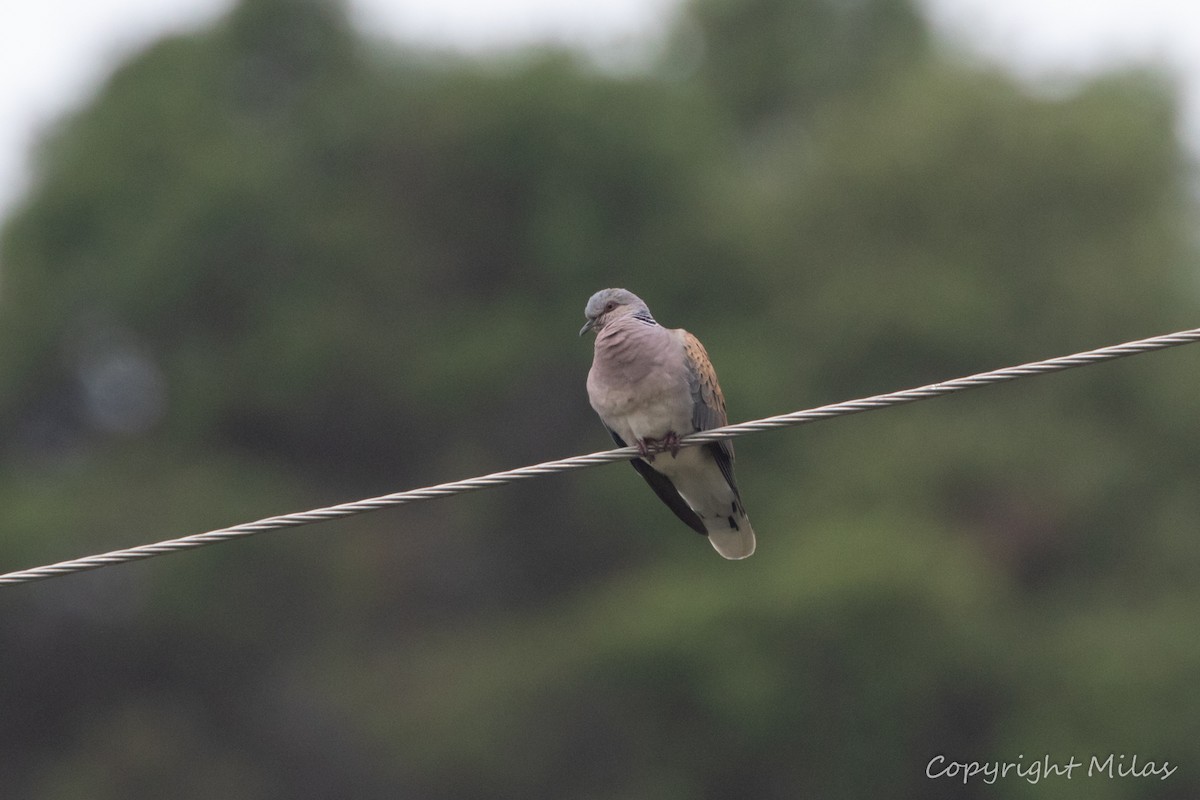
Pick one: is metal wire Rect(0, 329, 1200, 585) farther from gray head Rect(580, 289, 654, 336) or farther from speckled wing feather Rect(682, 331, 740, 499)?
gray head Rect(580, 289, 654, 336)

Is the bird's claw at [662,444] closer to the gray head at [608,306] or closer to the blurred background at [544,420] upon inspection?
the gray head at [608,306]

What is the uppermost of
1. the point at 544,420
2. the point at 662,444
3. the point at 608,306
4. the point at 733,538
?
the point at 608,306

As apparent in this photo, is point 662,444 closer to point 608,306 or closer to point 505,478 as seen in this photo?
point 608,306

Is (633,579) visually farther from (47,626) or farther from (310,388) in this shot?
(47,626)

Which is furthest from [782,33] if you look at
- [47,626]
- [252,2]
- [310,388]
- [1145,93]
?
[47,626]

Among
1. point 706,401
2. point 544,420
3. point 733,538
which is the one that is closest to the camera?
point 706,401

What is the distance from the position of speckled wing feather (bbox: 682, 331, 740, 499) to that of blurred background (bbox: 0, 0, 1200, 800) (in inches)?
338

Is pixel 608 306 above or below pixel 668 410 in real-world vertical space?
above

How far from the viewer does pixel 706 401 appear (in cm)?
510

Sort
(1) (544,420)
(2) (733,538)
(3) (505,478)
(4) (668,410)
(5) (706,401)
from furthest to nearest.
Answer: (1) (544,420) < (2) (733,538) < (5) (706,401) < (4) (668,410) < (3) (505,478)

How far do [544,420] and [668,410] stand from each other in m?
12.4

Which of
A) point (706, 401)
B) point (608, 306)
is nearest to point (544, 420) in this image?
point (608, 306)

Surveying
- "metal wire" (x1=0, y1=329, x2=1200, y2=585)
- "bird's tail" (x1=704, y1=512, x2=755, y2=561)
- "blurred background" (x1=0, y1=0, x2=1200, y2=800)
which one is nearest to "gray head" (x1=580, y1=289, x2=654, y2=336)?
"bird's tail" (x1=704, y1=512, x2=755, y2=561)

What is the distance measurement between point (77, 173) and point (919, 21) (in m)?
12.0
